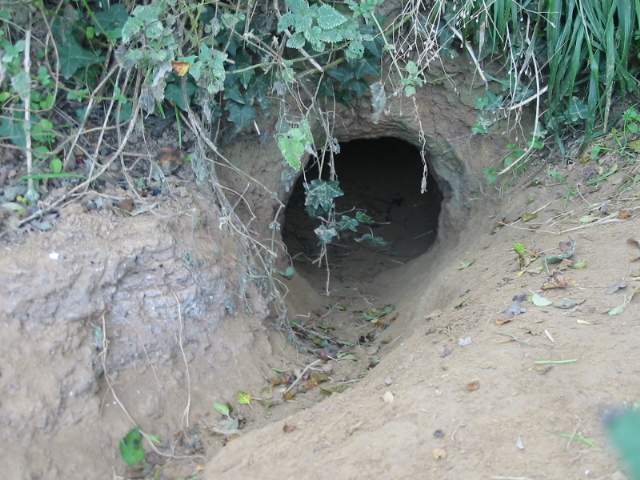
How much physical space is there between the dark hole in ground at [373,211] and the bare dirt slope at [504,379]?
186 cm

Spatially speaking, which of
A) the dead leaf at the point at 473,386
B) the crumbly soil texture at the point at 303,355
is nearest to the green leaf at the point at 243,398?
the crumbly soil texture at the point at 303,355

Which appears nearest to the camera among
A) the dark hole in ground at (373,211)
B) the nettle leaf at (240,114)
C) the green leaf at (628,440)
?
the green leaf at (628,440)

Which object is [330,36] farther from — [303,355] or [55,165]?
[303,355]

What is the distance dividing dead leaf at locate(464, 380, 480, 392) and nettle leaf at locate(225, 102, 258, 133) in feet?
6.33

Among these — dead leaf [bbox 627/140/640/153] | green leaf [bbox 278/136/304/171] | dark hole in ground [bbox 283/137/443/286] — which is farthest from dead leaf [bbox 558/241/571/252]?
dark hole in ground [bbox 283/137/443/286]

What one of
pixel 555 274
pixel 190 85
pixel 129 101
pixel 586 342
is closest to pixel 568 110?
pixel 555 274

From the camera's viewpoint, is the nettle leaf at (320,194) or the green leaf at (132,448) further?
the nettle leaf at (320,194)

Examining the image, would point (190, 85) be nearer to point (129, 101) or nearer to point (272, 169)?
point (129, 101)

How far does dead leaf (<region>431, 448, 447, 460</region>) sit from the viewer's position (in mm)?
1897

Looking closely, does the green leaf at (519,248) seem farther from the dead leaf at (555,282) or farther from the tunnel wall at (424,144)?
the tunnel wall at (424,144)

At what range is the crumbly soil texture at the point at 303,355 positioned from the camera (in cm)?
198

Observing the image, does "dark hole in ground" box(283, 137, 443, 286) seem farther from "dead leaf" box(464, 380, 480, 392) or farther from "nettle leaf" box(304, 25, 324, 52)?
"dead leaf" box(464, 380, 480, 392)

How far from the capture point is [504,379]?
216 centimetres

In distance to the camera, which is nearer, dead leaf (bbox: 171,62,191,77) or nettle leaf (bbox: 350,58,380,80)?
dead leaf (bbox: 171,62,191,77)
